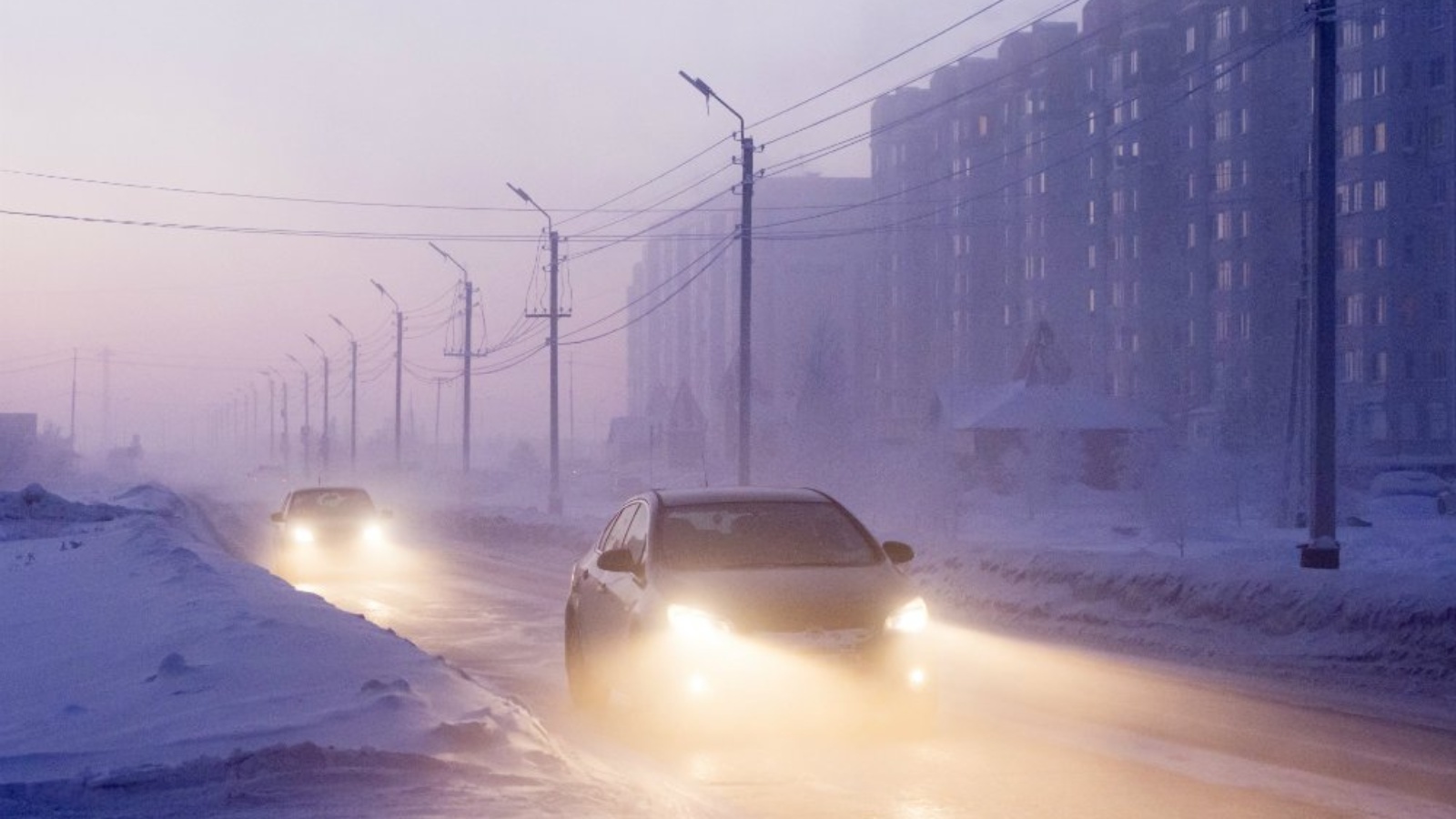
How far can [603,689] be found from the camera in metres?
12.0

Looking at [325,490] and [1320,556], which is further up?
[325,490]

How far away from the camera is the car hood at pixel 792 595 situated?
10.3 metres

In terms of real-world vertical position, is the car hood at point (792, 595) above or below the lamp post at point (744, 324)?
below

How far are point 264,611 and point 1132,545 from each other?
38.9 m

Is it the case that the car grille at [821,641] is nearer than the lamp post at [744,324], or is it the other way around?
the car grille at [821,641]

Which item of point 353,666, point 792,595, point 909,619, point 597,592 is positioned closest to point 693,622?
point 792,595

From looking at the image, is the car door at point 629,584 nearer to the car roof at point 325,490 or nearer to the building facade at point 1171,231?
the car roof at point 325,490

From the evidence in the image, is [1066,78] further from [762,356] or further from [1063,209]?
[762,356]

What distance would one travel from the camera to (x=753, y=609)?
1033 centimetres

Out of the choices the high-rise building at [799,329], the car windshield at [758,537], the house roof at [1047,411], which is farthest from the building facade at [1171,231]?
the car windshield at [758,537]

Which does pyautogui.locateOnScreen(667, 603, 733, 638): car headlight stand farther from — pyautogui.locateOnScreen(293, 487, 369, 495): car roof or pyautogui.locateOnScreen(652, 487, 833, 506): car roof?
pyautogui.locateOnScreen(293, 487, 369, 495): car roof

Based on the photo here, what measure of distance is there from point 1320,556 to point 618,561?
1057 cm

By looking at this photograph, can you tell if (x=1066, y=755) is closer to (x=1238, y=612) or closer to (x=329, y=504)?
(x=1238, y=612)

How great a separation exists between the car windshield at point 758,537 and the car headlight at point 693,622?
23.9 inches
